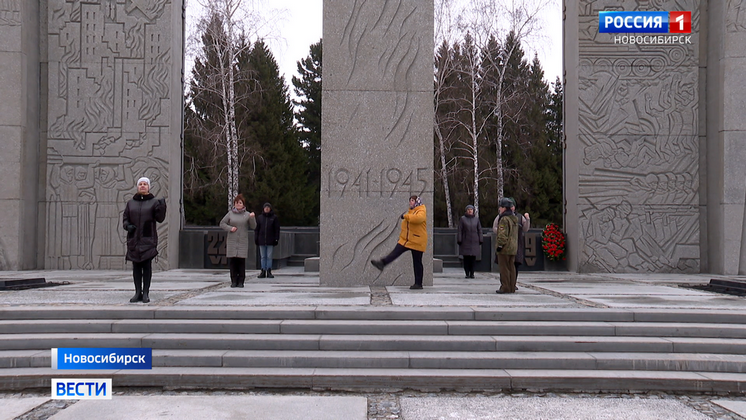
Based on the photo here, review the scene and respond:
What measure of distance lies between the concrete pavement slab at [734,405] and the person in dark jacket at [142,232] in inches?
264

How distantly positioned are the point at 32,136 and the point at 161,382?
36.3 ft

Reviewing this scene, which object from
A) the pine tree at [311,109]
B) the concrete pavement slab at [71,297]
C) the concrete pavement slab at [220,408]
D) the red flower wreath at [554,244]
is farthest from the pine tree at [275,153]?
the concrete pavement slab at [220,408]

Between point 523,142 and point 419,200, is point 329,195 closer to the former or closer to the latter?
point 419,200

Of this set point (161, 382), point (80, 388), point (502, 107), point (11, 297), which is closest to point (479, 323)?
point (161, 382)

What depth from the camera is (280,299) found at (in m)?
8.25

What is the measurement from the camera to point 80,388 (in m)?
5.54

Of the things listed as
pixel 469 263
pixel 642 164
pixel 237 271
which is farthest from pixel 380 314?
pixel 642 164

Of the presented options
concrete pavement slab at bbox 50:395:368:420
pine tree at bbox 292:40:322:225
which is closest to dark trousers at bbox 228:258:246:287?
concrete pavement slab at bbox 50:395:368:420

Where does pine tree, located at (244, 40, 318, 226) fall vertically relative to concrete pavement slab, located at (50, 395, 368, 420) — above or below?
above

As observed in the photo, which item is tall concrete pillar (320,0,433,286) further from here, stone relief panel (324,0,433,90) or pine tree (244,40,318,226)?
pine tree (244,40,318,226)

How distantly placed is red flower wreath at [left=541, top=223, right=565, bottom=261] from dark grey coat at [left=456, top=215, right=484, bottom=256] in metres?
3.08

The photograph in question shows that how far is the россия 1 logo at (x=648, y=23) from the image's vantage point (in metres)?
14.6

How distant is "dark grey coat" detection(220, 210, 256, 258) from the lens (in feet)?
32.7

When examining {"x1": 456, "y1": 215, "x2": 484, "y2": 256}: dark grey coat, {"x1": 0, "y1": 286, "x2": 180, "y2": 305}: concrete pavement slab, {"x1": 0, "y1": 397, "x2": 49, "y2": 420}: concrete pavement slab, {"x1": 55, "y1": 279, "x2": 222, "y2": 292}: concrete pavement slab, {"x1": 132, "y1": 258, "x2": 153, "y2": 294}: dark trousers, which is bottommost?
{"x1": 0, "y1": 397, "x2": 49, "y2": 420}: concrete pavement slab
